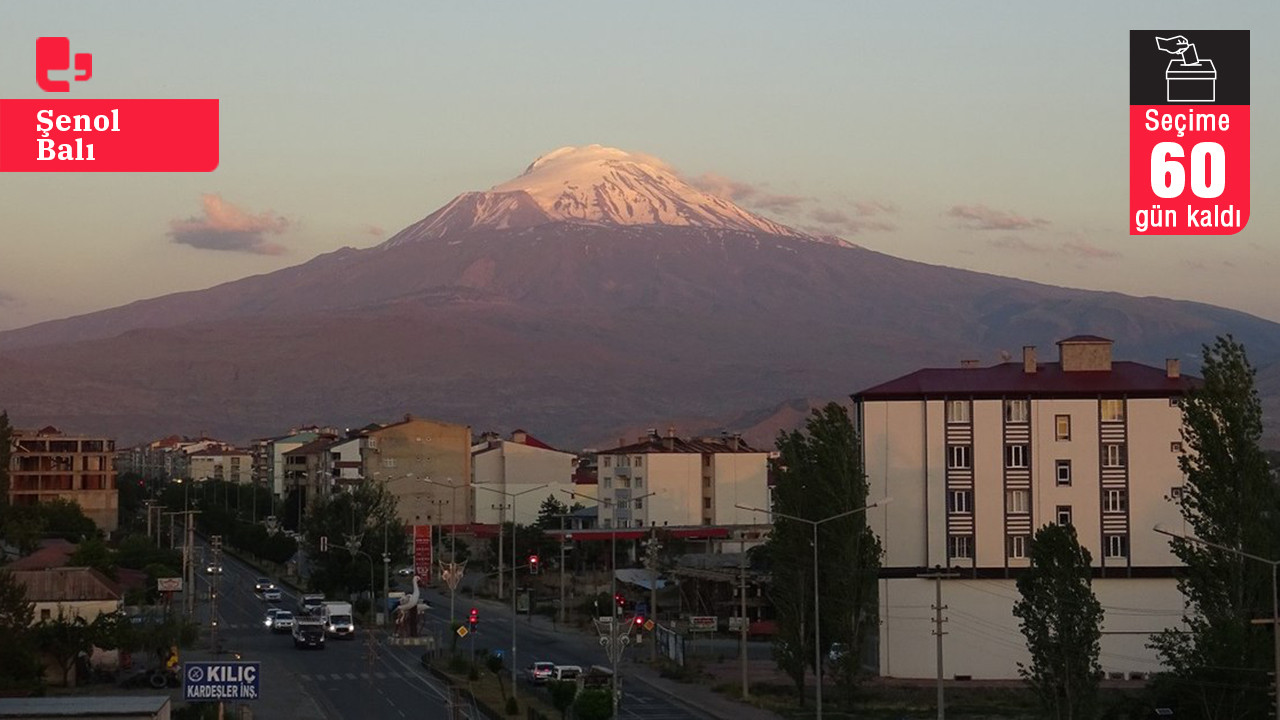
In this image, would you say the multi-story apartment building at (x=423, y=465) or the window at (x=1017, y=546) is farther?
the multi-story apartment building at (x=423, y=465)

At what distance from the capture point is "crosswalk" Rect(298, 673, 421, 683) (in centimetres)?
7950

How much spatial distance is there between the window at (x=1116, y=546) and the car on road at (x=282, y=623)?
43508 mm

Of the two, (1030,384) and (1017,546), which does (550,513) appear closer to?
(1030,384)

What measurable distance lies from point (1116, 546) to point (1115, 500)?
2.04 m

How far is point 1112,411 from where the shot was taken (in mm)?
85875

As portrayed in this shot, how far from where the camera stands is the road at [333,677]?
68750 mm

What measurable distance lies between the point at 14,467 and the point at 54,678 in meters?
Result: 98.4

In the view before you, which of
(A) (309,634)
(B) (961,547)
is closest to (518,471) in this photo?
(A) (309,634)

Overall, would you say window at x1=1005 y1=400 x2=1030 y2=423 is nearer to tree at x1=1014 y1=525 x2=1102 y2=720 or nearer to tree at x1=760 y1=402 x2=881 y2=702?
tree at x1=760 y1=402 x2=881 y2=702

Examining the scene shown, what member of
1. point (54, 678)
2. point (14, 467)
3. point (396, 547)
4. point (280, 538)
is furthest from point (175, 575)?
point (14, 467)

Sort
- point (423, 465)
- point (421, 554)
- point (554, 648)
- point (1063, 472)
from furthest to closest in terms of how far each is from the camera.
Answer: point (423, 465), point (421, 554), point (554, 648), point (1063, 472)

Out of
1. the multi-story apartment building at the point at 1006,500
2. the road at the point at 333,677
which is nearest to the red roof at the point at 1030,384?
the multi-story apartment building at the point at 1006,500

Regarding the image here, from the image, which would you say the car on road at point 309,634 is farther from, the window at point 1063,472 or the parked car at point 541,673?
the window at point 1063,472

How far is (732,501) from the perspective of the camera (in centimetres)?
15675
